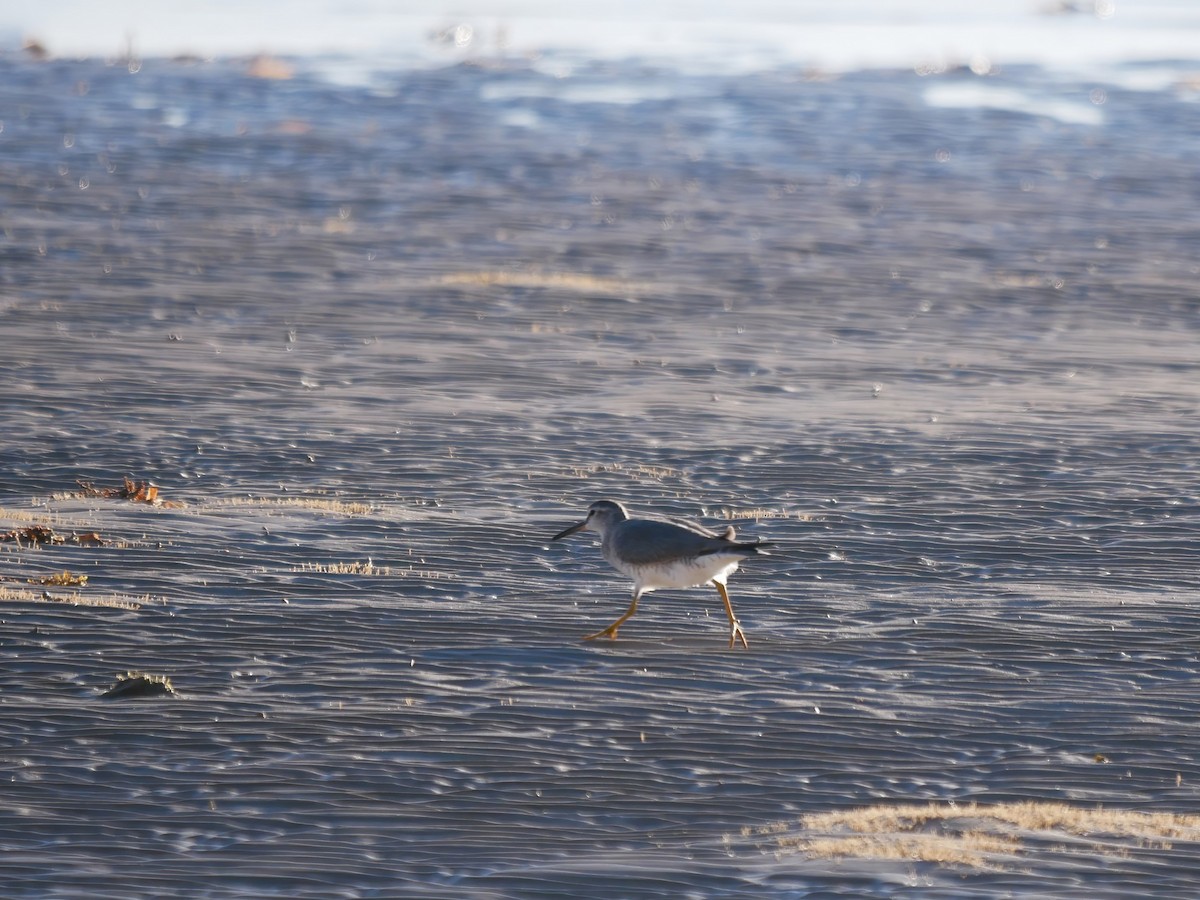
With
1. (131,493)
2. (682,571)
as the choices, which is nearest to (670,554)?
(682,571)

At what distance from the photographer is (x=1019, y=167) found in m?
39.4

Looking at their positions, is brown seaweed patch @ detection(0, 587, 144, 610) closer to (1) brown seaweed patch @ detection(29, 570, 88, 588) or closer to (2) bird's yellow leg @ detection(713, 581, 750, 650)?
Result: (1) brown seaweed patch @ detection(29, 570, 88, 588)

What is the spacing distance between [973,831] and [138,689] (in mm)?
3915

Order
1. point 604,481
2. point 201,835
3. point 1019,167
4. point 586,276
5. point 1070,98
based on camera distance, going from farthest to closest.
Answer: point 1070,98
point 1019,167
point 586,276
point 604,481
point 201,835

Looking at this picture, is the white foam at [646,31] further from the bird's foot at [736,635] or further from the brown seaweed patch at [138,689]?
the brown seaweed patch at [138,689]

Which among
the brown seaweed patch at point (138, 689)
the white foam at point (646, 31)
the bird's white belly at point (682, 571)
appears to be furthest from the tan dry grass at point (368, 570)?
the white foam at point (646, 31)

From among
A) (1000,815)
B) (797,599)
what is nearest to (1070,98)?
(797,599)

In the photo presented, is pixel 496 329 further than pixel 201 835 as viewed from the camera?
Yes

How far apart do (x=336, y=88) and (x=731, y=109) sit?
9141 millimetres

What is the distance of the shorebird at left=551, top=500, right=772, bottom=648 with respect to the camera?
10.5 meters

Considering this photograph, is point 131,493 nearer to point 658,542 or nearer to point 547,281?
point 658,542

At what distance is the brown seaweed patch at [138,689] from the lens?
9703 mm

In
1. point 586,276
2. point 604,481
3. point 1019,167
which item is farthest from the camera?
point 1019,167

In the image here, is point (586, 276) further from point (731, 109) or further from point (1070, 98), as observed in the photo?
point (1070, 98)
